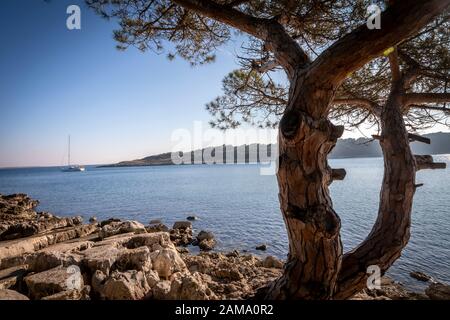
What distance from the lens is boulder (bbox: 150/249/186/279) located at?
3436mm

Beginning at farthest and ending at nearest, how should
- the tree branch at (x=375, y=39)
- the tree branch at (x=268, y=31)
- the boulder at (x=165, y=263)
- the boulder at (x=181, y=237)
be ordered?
the boulder at (x=181, y=237), the boulder at (x=165, y=263), the tree branch at (x=268, y=31), the tree branch at (x=375, y=39)

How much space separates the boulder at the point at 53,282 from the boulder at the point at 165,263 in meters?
0.87

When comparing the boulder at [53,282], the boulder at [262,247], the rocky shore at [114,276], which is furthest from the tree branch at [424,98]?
the boulder at [262,247]

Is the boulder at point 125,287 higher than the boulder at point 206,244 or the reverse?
higher

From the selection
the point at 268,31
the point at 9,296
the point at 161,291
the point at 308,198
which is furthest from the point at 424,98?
the point at 9,296

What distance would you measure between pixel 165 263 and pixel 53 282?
1244 mm

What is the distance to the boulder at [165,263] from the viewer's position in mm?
3436

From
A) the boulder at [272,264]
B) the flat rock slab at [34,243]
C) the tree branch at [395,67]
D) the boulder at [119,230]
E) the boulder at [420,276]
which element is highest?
the tree branch at [395,67]

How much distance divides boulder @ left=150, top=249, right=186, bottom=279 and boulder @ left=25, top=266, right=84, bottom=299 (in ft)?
2.84

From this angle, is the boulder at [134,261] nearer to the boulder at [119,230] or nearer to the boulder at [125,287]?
the boulder at [125,287]

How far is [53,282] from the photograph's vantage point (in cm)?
270

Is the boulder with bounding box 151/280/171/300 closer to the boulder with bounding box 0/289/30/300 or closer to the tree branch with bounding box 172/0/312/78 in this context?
the boulder with bounding box 0/289/30/300

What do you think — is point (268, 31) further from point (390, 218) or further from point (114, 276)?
point (114, 276)
